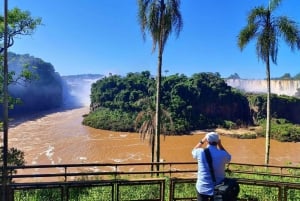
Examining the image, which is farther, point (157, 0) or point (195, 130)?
point (195, 130)

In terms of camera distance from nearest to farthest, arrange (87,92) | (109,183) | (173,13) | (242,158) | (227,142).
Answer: (109,183), (173,13), (242,158), (227,142), (87,92)

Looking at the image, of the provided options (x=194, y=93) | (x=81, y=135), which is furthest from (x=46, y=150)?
(x=194, y=93)

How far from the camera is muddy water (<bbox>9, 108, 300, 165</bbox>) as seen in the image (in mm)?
36281

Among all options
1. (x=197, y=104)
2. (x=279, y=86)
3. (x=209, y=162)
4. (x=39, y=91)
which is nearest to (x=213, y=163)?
(x=209, y=162)

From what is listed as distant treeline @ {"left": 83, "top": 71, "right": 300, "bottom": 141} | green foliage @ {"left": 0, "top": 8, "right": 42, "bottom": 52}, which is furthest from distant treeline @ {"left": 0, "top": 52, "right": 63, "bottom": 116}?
green foliage @ {"left": 0, "top": 8, "right": 42, "bottom": 52}

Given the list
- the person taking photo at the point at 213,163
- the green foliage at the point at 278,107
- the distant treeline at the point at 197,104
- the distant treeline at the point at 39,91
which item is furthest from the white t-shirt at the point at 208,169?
the distant treeline at the point at 39,91

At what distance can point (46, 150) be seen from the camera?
40.0 m

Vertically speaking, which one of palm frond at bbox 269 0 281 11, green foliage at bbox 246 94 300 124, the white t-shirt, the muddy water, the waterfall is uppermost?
the waterfall

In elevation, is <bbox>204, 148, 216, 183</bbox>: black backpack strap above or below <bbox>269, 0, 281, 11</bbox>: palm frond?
below

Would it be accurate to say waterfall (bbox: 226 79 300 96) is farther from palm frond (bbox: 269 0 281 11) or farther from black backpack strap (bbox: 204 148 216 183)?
black backpack strap (bbox: 204 148 216 183)

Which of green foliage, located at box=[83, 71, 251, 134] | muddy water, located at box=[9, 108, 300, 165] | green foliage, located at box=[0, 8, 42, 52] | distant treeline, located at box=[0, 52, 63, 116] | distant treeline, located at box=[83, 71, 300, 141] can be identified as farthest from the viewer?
distant treeline, located at box=[0, 52, 63, 116]

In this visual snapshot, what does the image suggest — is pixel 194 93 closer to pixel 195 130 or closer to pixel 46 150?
pixel 195 130

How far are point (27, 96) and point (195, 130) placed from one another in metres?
51.8

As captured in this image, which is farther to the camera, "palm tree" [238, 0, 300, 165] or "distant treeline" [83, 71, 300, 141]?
"distant treeline" [83, 71, 300, 141]
